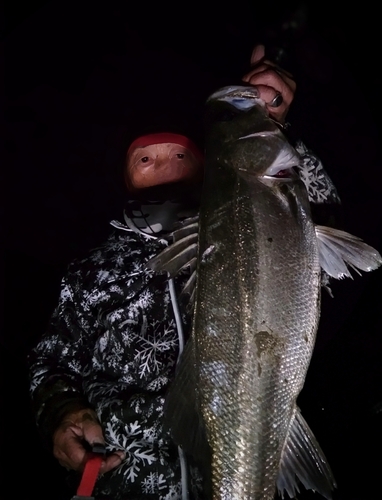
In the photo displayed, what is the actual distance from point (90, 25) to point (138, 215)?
12.4 ft

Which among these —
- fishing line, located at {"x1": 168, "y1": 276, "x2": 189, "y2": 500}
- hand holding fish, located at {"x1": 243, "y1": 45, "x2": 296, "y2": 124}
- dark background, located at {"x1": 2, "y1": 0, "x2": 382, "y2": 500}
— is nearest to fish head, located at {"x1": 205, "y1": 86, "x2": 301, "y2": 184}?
hand holding fish, located at {"x1": 243, "y1": 45, "x2": 296, "y2": 124}

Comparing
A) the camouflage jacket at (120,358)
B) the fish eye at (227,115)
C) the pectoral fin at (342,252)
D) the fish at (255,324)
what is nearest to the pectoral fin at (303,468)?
the fish at (255,324)

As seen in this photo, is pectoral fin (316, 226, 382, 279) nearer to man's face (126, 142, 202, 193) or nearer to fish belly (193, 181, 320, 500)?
fish belly (193, 181, 320, 500)

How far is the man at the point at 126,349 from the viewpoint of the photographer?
1.69 m

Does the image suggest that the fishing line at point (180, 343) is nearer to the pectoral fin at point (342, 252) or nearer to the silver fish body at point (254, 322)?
the silver fish body at point (254, 322)

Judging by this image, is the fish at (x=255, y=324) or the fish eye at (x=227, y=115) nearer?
the fish at (x=255, y=324)

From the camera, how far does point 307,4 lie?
3998 mm

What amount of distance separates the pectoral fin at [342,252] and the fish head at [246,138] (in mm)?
185

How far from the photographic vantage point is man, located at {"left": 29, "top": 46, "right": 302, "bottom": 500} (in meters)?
1.69

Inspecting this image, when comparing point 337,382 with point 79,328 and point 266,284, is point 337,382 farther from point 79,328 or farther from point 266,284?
point 266,284

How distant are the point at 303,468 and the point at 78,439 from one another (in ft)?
2.74

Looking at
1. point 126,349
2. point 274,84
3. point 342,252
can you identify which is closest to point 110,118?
point 274,84

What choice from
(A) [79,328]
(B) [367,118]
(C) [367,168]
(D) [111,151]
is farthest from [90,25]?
(A) [79,328]

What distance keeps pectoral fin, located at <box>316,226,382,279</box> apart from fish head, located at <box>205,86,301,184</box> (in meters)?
0.19
